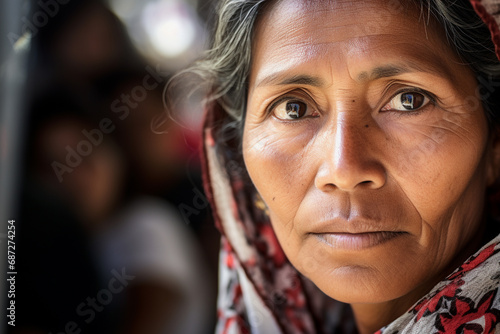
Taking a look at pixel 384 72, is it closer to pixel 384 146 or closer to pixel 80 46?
pixel 384 146

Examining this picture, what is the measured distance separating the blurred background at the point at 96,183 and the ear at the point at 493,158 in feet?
3.37

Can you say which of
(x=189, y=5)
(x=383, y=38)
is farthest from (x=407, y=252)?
(x=189, y=5)

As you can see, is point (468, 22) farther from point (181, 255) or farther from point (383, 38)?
point (181, 255)

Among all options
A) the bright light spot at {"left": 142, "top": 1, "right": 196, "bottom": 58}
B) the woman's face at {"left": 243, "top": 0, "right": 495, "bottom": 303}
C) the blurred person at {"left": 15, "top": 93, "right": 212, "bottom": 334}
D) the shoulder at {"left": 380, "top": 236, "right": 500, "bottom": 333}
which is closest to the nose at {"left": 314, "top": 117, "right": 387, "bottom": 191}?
the woman's face at {"left": 243, "top": 0, "right": 495, "bottom": 303}

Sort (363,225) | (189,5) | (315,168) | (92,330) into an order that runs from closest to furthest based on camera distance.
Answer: (363,225)
(315,168)
(92,330)
(189,5)

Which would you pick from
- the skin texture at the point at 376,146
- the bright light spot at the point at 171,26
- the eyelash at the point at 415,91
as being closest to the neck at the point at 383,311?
the skin texture at the point at 376,146

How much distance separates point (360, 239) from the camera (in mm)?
1286

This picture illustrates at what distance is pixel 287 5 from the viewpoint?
1429 mm

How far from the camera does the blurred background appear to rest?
2357 millimetres

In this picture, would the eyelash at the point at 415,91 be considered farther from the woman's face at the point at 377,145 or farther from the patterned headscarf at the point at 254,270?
the patterned headscarf at the point at 254,270

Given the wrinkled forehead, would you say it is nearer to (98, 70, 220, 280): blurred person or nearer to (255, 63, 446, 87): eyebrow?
(255, 63, 446, 87): eyebrow

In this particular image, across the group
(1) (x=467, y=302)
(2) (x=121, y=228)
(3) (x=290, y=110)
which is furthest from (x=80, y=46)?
(1) (x=467, y=302)

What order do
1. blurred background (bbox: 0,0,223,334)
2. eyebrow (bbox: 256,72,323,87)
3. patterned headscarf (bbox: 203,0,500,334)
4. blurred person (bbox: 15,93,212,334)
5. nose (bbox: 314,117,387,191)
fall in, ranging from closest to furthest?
1. nose (bbox: 314,117,387,191)
2. eyebrow (bbox: 256,72,323,87)
3. patterned headscarf (bbox: 203,0,500,334)
4. blurred background (bbox: 0,0,223,334)
5. blurred person (bbox: 15,93,212,334)

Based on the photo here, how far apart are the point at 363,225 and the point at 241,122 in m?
0.73
